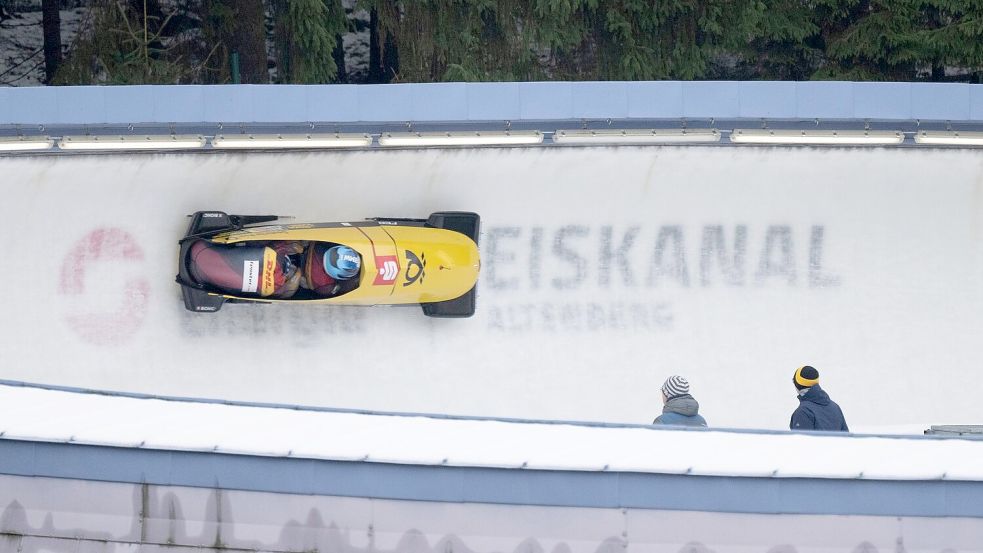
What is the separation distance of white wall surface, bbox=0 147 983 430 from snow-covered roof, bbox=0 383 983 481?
2.93m

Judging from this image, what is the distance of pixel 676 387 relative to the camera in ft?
18.9

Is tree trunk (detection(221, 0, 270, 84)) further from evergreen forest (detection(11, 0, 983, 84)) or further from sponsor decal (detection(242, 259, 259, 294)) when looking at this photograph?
sponsor decal (detection(242, 259, 259, 294))

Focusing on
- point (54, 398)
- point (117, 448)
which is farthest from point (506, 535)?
point (54, 398)

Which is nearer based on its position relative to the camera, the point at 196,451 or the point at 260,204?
the point at 196,451

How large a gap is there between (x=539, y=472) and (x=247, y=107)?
3.90 m

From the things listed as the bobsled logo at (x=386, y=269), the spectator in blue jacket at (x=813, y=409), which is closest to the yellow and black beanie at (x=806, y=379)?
the spectator in blue jacket at (x=813, y=409)

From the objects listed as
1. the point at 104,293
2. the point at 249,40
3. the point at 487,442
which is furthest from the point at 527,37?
the point at 487,442

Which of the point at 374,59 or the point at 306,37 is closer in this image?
the point at 306,37

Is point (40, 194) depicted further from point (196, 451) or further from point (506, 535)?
point (506, 535)

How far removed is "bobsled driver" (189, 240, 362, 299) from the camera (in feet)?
23.3

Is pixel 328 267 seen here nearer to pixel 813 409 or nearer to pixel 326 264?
pixel 326 264

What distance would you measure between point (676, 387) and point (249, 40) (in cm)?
934

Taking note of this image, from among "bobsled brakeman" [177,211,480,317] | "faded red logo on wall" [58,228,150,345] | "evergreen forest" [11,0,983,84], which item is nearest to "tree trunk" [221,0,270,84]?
"evergreen forest" [11,0,983,84]

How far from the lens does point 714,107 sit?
23.4 feet
